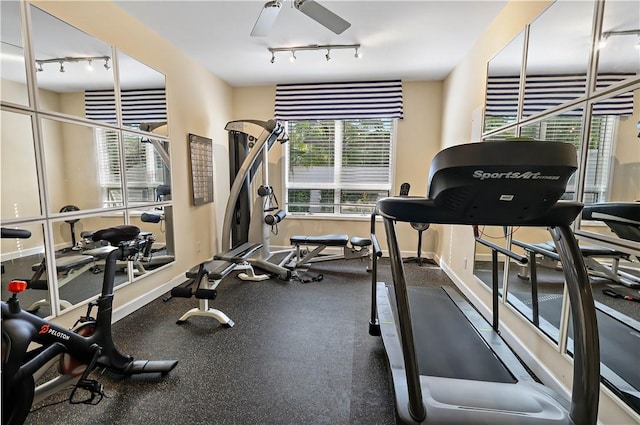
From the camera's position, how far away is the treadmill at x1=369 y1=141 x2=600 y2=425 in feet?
2.88

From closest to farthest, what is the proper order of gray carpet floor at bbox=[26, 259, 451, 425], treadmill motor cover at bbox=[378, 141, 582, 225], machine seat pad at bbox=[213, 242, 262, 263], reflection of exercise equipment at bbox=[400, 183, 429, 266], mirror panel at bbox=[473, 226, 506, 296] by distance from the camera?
treadmill motor cover at bbox=[378, 141, 582, 225] → gray carpet floor at bbox=[26, 259, 451, 425] → mirror panel at bbox=[473, 226, 506, 296] → machine seat pad at bbox=[213, 242, 262, 263] → reflection of exercise equipment at bbox=[400, 183, 429, 266]

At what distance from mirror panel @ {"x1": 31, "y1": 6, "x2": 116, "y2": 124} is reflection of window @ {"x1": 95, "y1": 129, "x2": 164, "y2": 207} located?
0.65ft

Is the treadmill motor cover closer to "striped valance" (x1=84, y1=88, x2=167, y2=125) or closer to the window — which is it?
"striped valance" (x1=84, y1=88, x2=167, y2=125)

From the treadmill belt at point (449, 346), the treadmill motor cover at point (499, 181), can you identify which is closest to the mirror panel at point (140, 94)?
the treadmill motor cover at point (499, 181)

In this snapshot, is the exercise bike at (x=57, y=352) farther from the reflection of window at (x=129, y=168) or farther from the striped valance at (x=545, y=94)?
the striped valance at (x=545, y=94)

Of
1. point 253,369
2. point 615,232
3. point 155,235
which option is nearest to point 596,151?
point 615,232

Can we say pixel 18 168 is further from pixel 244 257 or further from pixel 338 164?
pixel 338 164

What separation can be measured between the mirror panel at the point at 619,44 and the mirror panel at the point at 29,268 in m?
3.26

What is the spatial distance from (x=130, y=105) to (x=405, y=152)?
3550 mm

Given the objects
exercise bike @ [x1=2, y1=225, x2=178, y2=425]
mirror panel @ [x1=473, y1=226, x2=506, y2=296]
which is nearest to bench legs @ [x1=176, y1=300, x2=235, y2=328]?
exercise bike @ [x1=2, y1=225, x2=178, y2=425]

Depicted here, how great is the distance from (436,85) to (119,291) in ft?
15.3

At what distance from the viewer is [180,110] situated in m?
3.29

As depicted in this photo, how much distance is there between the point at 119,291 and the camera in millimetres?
2523

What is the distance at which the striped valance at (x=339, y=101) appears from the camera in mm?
4289
